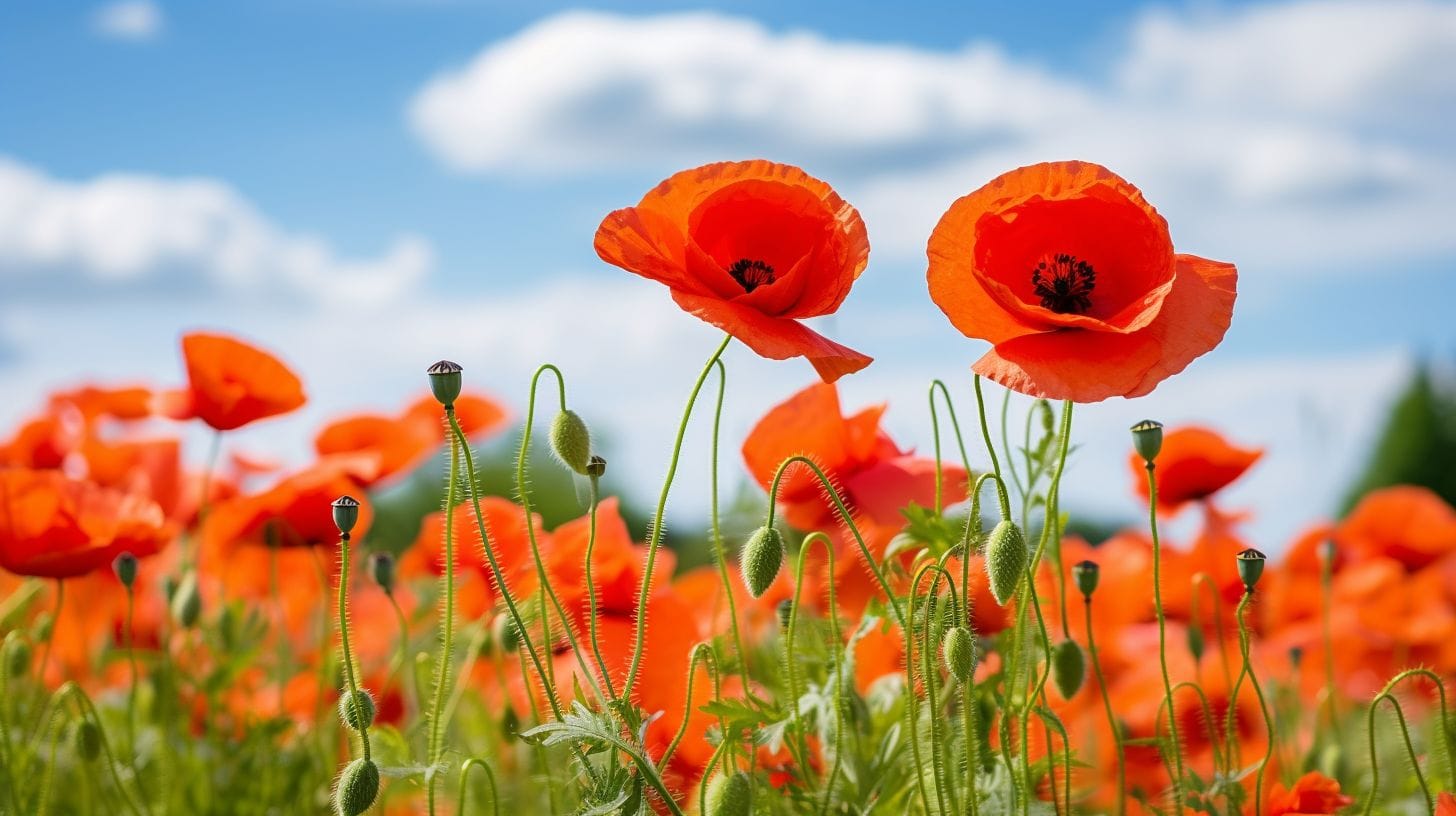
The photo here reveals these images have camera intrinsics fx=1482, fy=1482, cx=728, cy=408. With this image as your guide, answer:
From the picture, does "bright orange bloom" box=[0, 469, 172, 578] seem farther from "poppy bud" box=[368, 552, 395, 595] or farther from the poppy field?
"poppy bud" box=[368, 552, 395, 595]

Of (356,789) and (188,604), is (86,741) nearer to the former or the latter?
(188,604)

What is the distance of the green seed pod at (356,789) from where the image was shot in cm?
136

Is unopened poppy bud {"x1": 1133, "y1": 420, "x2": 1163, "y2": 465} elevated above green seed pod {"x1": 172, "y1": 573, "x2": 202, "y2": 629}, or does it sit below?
above

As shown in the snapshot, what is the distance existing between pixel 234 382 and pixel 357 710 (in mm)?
1154

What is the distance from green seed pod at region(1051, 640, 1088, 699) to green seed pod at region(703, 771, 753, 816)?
1.44 ft

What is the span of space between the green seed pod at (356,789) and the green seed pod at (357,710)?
0.04 meters

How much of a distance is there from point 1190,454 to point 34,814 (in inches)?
71.4

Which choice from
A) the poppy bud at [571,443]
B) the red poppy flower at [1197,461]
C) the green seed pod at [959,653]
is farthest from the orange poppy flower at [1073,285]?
the red poppy flower at [1197,461]

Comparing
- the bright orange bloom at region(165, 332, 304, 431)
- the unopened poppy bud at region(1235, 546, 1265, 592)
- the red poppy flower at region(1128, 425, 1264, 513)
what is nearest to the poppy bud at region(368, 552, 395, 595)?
the bright orange bloom at region(165, 332, 304, 431)

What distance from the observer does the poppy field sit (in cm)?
143

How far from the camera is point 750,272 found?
5.11ft

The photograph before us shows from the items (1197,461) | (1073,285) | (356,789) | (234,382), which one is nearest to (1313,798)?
(1073,285)

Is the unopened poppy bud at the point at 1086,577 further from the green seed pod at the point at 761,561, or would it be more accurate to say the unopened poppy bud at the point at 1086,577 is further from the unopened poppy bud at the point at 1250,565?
the green seed pod at the point at 761,561

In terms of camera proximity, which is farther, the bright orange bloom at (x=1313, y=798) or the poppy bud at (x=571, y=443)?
the bright orange bloom at (x=1313, y=798)
